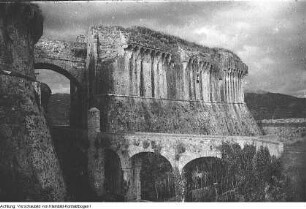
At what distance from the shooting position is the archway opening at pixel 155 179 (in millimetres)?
20578

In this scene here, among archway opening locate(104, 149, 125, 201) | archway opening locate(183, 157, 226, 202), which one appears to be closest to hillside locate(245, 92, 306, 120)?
archway opening locate(183, 157, 226, 202)

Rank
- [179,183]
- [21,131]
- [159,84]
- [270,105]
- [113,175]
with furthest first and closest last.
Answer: [270,105]
[159,84]
[113,175]
[179,183]
[21,131]

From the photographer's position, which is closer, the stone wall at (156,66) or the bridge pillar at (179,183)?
the bridge pillar at (179,183)

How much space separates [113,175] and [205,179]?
574 cm

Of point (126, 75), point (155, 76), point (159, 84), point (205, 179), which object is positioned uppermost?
point (155, 76)

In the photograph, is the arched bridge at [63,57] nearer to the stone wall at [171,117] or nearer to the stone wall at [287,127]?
the stone wall at [171,117]

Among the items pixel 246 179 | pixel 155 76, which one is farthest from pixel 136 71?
pixel 246 179

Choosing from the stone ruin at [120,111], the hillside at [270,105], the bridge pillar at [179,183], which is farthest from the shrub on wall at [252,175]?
the hillside at [270,105]

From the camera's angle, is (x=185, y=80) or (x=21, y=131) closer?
(x=21, y=131)

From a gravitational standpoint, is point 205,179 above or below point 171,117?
below

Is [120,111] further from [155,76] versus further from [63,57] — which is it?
[63,57]

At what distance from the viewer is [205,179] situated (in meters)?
21.2

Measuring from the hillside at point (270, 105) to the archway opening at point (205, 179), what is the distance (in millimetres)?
11859

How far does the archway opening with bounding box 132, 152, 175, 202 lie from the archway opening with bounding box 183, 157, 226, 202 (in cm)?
127
